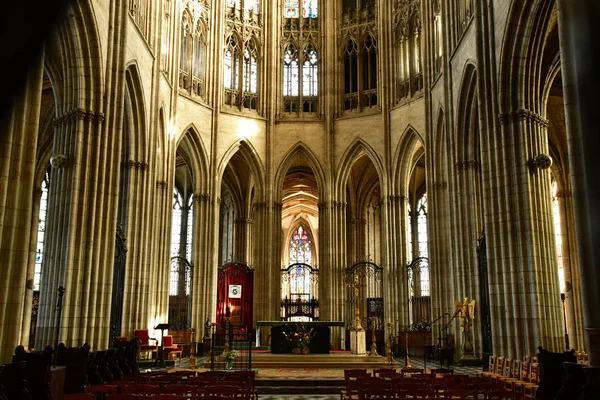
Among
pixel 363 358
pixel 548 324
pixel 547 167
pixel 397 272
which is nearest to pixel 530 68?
pixel 547 167

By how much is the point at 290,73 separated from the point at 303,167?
7243mm

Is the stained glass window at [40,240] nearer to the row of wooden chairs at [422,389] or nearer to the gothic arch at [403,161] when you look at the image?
the gothic arch at [403,161]

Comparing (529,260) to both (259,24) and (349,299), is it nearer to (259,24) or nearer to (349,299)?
(349,299)

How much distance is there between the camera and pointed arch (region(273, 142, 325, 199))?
30.3 meters

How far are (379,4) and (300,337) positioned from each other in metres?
18.6

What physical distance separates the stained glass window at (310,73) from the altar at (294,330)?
46.8ft

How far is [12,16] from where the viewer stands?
0.77 meters

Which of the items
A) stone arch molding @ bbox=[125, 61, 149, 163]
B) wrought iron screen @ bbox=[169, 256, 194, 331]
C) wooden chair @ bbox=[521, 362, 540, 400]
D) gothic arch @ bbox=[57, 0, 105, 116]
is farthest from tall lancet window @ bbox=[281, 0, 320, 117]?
wooden chair @ bbox=[521, 362, 540, 400]

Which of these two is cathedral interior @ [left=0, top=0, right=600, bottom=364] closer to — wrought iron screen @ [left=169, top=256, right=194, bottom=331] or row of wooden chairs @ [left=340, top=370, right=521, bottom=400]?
wrought iron screen @ [left=169, top=256, right=194, bottom=331]

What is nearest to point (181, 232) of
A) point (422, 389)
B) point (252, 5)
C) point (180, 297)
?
point (180, 297)

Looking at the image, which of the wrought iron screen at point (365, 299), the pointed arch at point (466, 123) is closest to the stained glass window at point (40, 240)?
the wrought iron screen at point (365, 299)

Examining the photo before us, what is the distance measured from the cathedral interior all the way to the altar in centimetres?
143

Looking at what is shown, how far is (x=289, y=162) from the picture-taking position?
30.8 metres

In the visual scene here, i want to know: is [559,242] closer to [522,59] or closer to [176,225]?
[522,59]
